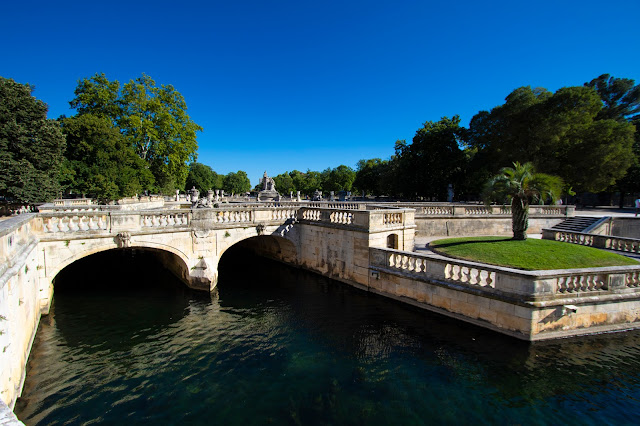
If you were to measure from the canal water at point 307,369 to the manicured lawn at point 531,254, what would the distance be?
2875 millimetres

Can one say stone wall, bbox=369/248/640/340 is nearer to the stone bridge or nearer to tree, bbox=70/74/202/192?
the stone bridge

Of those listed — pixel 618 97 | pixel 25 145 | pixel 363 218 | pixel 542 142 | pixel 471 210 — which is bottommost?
pixel 471 210

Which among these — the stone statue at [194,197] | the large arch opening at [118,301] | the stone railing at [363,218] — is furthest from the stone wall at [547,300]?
the stone statue at [194,197]

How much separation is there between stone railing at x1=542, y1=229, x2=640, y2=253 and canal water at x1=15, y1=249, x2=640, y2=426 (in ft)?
23.3

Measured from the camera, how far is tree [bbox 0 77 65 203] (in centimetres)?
2006

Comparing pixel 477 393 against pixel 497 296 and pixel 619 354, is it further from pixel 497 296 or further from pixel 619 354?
pixel 619 354

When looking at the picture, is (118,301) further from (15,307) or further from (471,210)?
(471,210)

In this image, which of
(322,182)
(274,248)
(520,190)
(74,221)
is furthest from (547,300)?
(322,182)

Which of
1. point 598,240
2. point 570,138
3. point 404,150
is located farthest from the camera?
point 404,150

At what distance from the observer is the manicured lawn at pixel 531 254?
1142cm

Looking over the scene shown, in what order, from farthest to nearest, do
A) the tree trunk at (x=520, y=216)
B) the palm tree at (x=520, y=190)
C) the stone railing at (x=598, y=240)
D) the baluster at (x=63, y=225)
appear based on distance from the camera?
the tree trunk at (x=520, y=216), the stone railing at (x=598, y=240), the palm tree at (x=520, y=190), the baluster at (x=63, y=225)

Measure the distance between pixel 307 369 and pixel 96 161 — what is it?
29.2 metres

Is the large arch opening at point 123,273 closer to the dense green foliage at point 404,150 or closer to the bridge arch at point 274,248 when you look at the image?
the bridge arch at point 274,248

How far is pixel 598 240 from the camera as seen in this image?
15133 mm
